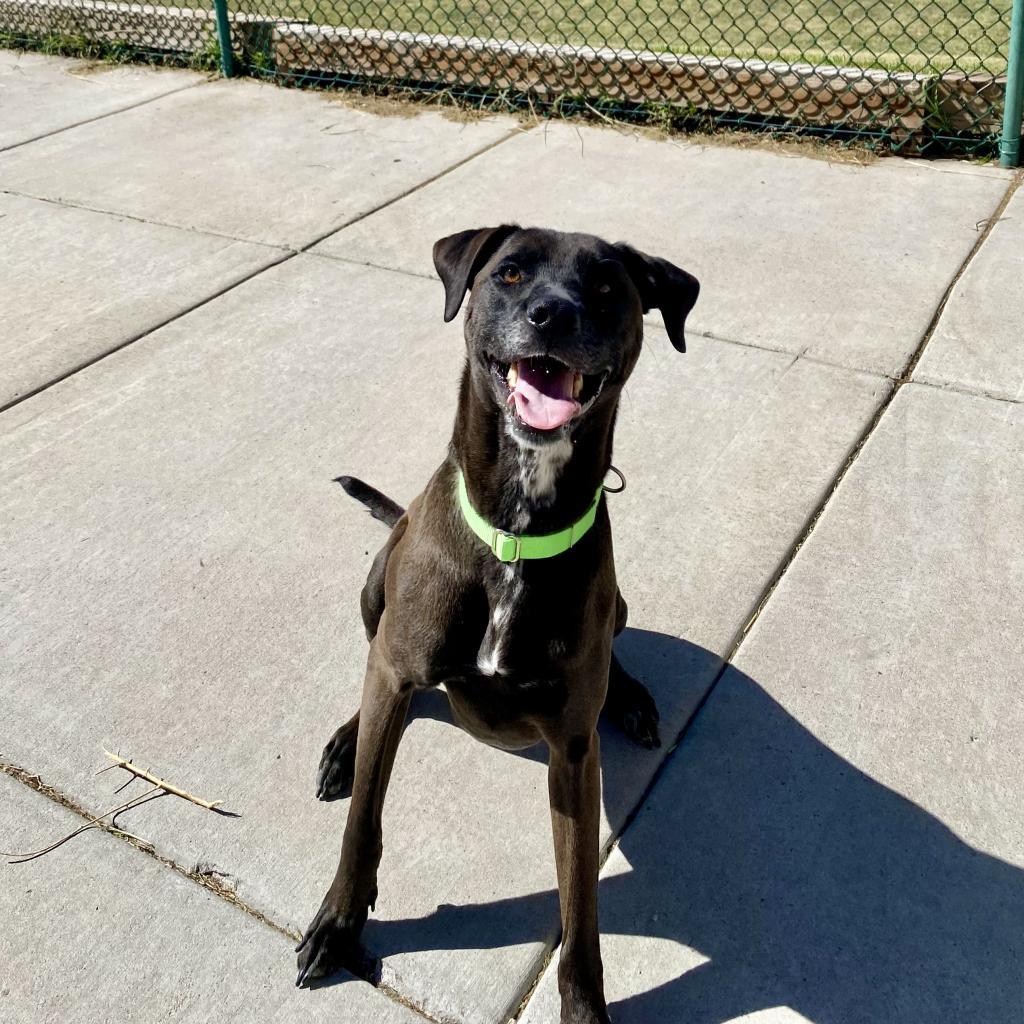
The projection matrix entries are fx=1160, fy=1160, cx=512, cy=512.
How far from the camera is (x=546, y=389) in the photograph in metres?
2.32

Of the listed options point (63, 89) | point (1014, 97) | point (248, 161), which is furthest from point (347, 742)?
point (63, 89)

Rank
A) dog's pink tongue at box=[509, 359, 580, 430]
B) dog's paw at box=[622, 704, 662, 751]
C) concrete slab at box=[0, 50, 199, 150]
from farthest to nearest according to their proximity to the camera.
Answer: concrete slab at box=[0, 50, 199, 150]
dog's paw at box=[622, 704, 662, 751]
dog's pink tongue at box=[509, 359, 580, 430]

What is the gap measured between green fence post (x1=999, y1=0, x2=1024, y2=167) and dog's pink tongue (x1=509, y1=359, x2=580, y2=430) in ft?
14.0

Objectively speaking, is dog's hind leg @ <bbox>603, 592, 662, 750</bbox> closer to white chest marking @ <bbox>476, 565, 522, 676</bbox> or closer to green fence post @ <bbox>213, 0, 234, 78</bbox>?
white chest marking @ <bbox>476, 565, 522, 676</bbox>

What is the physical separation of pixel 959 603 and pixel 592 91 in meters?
4.37

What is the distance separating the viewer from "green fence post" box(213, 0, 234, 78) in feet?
23.8

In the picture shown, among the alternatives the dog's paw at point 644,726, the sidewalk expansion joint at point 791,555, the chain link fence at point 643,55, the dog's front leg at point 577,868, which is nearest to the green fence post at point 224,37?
the chain link fence at point 643,55

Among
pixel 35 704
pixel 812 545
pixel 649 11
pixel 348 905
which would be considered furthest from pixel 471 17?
pixel 348 905

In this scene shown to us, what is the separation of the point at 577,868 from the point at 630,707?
669mm

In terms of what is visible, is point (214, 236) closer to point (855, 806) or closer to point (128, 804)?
point (128, 804)

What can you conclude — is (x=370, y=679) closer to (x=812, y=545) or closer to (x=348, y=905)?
(x=348, y=905)

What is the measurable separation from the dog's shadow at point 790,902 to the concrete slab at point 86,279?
8.96 ft

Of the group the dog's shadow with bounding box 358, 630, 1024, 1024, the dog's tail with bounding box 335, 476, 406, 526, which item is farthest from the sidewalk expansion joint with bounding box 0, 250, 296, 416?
the dog's shadow with bounding box 358, 630, 1024, 1024

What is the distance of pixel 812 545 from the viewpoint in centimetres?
349
